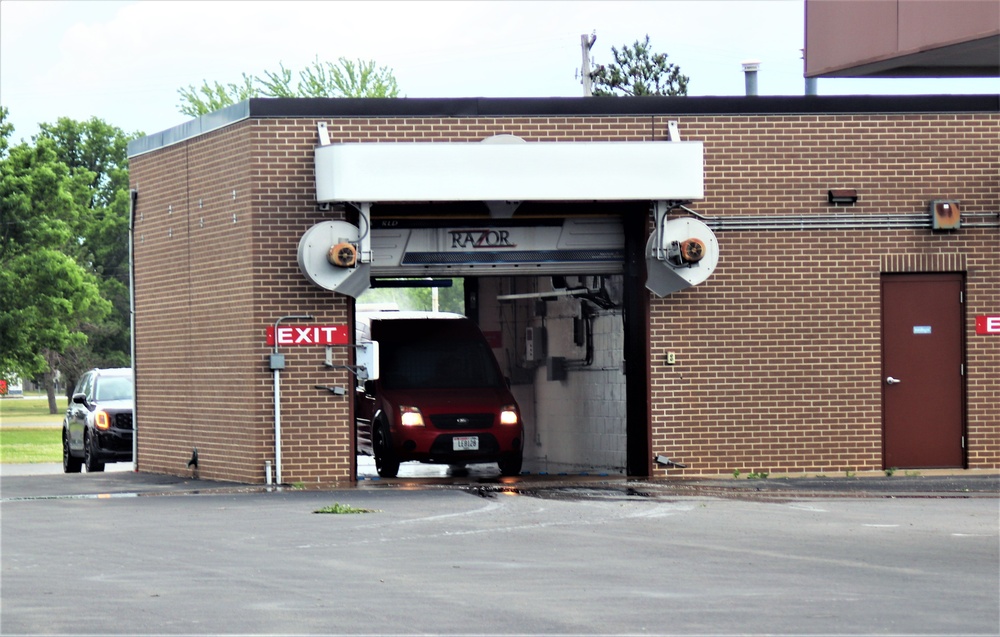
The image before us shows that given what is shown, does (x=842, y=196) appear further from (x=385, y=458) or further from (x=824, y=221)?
(x=385, y=458)

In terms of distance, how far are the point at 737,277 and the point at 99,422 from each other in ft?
35.1

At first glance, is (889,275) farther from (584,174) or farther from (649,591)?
(649,591)

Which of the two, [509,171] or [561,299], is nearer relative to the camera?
[509,171]

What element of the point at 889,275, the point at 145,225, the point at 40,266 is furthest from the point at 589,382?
the point at 40,266

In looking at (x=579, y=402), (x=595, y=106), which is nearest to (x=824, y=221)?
(x=595, y=106)

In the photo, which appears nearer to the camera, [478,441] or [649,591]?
[649,591]

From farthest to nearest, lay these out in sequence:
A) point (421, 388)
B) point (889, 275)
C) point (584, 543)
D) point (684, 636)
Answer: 1. point (421, 388)
2. point (889, 275)
3. point (584, 543)
4. point (684, 636)

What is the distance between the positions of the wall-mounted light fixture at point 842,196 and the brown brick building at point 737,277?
0.04 meters

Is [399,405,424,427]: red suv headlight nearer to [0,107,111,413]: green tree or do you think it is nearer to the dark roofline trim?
the dark roofline trim

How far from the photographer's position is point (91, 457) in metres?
25.6

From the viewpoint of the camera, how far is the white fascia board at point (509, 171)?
18703 mm

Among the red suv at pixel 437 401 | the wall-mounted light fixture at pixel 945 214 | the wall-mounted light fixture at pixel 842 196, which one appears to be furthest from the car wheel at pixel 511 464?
the wall-mounted light fixture at pixel 945 214

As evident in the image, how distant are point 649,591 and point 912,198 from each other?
36.9ft

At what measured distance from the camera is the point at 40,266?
54.5m
